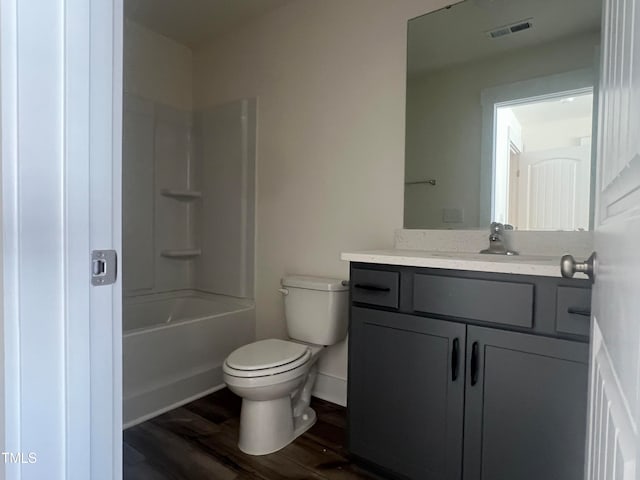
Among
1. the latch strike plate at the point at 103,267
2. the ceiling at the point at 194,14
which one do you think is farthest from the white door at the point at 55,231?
the ceiling at the point at 194,14

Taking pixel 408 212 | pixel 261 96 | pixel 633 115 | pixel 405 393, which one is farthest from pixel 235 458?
pixel 261 96

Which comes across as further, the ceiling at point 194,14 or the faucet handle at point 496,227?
the ceiling at point 194,14

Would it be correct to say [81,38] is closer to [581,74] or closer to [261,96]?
[581,74]

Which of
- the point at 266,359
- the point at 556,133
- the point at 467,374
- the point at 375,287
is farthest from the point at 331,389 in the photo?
the point at 556,133

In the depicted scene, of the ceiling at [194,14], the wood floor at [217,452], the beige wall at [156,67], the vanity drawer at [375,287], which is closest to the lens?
the vanity drawer at [375,287]

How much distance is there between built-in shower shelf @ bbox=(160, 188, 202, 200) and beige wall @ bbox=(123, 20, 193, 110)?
0.68 meters

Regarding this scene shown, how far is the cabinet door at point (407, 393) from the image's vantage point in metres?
1.35

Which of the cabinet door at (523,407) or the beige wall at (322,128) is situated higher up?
the beige wall at (322,128)

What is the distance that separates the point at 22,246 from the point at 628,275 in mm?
738

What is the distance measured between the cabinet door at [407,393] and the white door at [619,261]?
2.20ft

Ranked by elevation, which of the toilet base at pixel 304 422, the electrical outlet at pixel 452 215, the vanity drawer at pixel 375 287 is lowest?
the toilet base at pixel 304 422

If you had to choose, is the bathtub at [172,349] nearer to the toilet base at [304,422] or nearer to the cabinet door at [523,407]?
the toilet base at [304,422]

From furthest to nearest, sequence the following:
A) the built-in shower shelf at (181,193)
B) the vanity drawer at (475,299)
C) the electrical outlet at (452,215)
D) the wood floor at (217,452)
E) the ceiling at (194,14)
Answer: the built-in shower shelf at (181,193), the ceiling at (194,14), the electrical outlet at (452,215), the wood floor at (217,452), the vanity drawer at (475,299)

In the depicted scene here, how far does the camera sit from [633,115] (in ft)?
1.40
